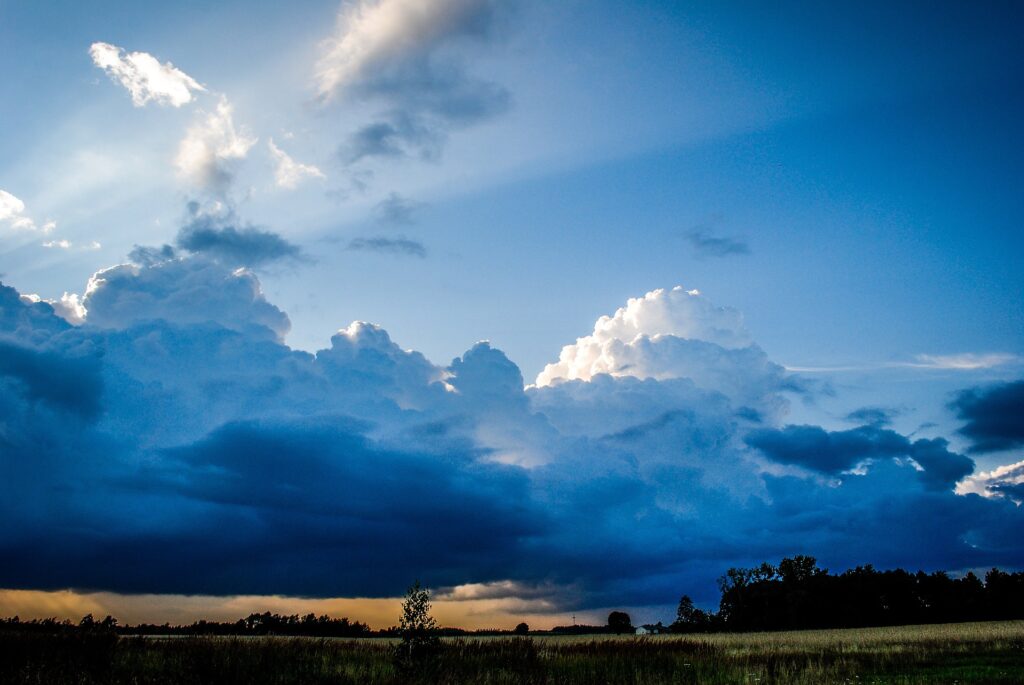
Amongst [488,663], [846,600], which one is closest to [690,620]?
[846,600]

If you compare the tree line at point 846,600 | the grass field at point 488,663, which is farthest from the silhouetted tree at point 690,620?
the grass field at point 488,663

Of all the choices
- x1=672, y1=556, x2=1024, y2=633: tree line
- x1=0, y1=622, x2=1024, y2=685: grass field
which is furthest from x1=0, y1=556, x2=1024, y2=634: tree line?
x1=0, y1=622, x2=1024, y2=685: grass field

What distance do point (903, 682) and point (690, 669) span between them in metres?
8.81

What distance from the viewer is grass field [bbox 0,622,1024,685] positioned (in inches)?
893

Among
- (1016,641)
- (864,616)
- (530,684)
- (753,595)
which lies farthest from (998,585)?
(530,684)

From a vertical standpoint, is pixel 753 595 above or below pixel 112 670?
below

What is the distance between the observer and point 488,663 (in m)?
30.1

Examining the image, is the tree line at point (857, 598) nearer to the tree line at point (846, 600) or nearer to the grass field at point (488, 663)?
the tree line at point (846, 600)

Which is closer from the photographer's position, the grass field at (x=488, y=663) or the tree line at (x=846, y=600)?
the grass field at (x=488, y=663)

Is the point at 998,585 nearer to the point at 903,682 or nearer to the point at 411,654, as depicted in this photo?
the point at 903,682

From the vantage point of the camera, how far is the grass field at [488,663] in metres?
22.7

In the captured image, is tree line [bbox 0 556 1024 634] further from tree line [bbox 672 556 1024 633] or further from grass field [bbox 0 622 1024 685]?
grass field [bbox 0 622 1024 685]

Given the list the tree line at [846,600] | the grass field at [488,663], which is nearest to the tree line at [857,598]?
the tree line at [846,600]

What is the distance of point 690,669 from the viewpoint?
104ft
